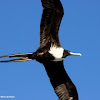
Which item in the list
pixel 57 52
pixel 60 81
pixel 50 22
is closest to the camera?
pixel 50 22

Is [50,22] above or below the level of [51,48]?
above

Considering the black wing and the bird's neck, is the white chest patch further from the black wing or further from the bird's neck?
the bird's neck

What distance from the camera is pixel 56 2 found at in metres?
15.4

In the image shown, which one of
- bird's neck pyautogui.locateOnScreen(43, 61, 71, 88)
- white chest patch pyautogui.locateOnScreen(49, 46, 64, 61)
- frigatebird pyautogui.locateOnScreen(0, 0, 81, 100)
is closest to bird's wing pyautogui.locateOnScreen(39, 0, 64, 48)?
frigatebird pyautogui.locateOnScreen(0, 0, 81, 100)

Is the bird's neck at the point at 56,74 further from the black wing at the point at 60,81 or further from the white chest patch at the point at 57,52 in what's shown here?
the white chest patch at the point at 57,52

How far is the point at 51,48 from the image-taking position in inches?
631

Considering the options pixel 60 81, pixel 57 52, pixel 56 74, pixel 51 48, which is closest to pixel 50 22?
pixel 51 48

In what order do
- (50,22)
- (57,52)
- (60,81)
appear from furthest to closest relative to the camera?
1. (60,81)
2. (57,52)
3. (50,22)

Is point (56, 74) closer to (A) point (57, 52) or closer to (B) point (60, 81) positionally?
(B) point (60, 81)

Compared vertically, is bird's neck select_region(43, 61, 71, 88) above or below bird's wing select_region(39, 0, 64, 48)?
below

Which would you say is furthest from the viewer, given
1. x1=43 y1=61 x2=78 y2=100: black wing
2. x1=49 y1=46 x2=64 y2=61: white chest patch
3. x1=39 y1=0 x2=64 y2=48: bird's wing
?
x1=43 y1=61 x2=78 y2=100: black wing

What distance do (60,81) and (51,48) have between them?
2169 millimetres

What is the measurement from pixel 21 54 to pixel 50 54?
1.28 m

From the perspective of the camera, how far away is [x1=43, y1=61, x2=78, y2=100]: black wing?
17.2m
